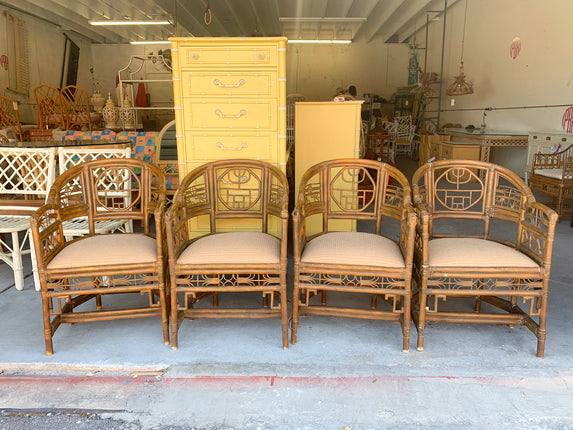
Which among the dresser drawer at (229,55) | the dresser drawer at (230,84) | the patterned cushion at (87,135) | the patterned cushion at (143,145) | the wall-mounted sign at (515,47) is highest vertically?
the wall-mounted sign at (515,47)

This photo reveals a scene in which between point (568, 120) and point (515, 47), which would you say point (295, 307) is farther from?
point (515, 47)

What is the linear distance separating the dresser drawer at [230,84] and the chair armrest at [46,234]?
1.00 m

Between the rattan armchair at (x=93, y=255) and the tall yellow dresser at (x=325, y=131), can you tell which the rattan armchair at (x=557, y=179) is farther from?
the rattan armchair at (x=93, y=255)

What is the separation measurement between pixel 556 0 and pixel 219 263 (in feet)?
22.1

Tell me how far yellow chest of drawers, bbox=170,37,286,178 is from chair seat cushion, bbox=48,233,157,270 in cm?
72

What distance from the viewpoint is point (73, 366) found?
2008mm

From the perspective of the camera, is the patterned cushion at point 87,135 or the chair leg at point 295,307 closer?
the chair leg at point 295,307

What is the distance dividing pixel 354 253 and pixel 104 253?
117cm

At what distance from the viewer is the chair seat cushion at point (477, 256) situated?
Result: 198cm

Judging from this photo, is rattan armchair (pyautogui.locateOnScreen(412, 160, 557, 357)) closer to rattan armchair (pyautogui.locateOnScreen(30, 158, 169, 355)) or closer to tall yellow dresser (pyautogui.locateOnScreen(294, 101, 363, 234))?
tall yellow dresser (pyautogui.locateOnScreen(294, 101, 363, 234))

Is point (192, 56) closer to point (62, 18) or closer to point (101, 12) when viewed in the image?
point (101, 12)

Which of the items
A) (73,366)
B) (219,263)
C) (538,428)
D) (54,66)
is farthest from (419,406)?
(54,66)

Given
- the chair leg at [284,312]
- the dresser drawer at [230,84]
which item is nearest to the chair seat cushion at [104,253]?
the chair leg at [284,312]

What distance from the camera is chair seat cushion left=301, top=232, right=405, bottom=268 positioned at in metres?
1.99
